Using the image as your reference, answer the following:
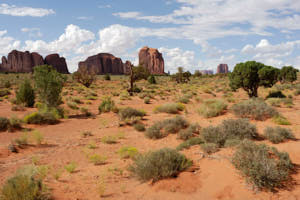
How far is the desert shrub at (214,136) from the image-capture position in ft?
26.0

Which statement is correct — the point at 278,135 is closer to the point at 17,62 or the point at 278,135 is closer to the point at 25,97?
the point at 25,97

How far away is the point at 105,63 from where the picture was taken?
436 ft

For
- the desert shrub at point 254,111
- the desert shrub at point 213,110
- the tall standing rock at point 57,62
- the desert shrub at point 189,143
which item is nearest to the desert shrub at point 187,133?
the desert shrub at point 189,143

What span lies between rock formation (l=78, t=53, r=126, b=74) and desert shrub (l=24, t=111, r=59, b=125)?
119 metres

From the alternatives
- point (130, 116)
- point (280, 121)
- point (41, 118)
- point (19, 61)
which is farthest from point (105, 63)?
point (280, 121)

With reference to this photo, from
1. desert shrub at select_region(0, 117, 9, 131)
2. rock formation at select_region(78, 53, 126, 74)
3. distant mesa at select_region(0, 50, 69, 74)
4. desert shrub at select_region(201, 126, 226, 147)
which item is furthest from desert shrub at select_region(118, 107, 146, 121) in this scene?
rock formation at select_region(78, 53, 126, 74)

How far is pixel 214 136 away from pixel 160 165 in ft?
10.5

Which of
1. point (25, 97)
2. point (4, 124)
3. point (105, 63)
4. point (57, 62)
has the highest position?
point (105, 63)

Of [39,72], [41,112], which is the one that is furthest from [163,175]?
[39,72]

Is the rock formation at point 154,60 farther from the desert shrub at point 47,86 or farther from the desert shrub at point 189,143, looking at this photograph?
the desert shrub at point 189,143

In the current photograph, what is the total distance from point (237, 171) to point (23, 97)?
20.3 metres

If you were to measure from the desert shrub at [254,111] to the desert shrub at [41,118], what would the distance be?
1246 centimetres

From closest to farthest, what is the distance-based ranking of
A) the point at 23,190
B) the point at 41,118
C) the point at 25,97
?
1. the point at 23,190
2. the point at 41,118
3. the point at 25,97

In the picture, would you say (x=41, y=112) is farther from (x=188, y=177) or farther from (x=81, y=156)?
(x=188, y=177)
